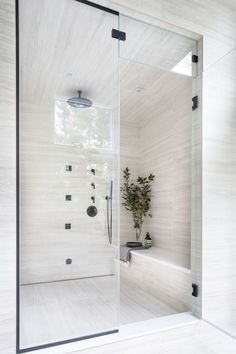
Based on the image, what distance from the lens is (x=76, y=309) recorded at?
2.48 m

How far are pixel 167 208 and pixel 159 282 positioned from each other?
3.82 ft

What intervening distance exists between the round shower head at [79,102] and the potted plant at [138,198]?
5.79 feet

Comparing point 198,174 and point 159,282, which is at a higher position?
point 198,174

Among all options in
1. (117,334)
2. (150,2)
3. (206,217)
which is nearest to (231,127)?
(206,217)

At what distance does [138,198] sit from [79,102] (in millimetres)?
2009

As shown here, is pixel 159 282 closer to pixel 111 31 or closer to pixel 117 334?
pixel 117 334

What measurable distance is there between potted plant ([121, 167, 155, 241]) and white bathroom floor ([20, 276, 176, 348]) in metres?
1.43

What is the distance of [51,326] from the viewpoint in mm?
2178

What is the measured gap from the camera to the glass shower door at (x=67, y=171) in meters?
2.10

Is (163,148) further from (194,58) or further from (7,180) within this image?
(7,180)

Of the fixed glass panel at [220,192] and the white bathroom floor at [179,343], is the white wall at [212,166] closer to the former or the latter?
the fixed glass panel at [220,192]

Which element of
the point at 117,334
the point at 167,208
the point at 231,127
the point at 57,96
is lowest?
the point at 117,334

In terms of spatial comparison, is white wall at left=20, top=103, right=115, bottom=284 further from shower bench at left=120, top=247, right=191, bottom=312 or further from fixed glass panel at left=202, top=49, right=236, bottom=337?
fixed glass panel at left=202, top=49, right=236, bottom=337

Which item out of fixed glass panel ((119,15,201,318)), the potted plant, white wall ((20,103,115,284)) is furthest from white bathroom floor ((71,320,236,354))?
the potted plant
